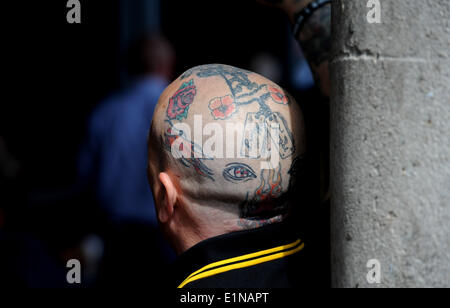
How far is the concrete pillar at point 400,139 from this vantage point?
4.66ft

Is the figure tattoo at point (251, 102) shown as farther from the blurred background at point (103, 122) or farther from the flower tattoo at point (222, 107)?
the blurred background at point (103, 122)

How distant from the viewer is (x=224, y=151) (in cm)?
162

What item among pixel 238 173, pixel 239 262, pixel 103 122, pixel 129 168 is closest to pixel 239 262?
pixel 239 262

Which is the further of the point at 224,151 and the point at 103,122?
the point at 103,122

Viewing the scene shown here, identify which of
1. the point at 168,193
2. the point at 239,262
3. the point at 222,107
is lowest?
the point at 239,262

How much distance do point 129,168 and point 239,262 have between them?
1792mm

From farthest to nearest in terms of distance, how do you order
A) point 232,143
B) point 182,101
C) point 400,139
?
point 182,101
point 232,143
point 400,139

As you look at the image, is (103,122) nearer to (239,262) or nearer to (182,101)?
(182,101)

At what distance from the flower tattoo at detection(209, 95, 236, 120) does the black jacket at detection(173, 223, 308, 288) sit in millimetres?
398

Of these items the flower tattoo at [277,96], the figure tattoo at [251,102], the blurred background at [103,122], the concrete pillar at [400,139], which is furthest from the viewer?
the blurred background at [103,122]

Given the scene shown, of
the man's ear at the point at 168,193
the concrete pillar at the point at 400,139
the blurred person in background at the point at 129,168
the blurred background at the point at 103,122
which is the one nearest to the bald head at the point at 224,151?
the man's ear at the point at 168,193

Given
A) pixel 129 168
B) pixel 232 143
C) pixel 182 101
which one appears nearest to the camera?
pixel 232 143

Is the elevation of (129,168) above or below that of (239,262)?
above

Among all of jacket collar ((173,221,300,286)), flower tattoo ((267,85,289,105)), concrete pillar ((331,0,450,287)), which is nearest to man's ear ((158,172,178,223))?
jacket collar ((173,221,300,286))
